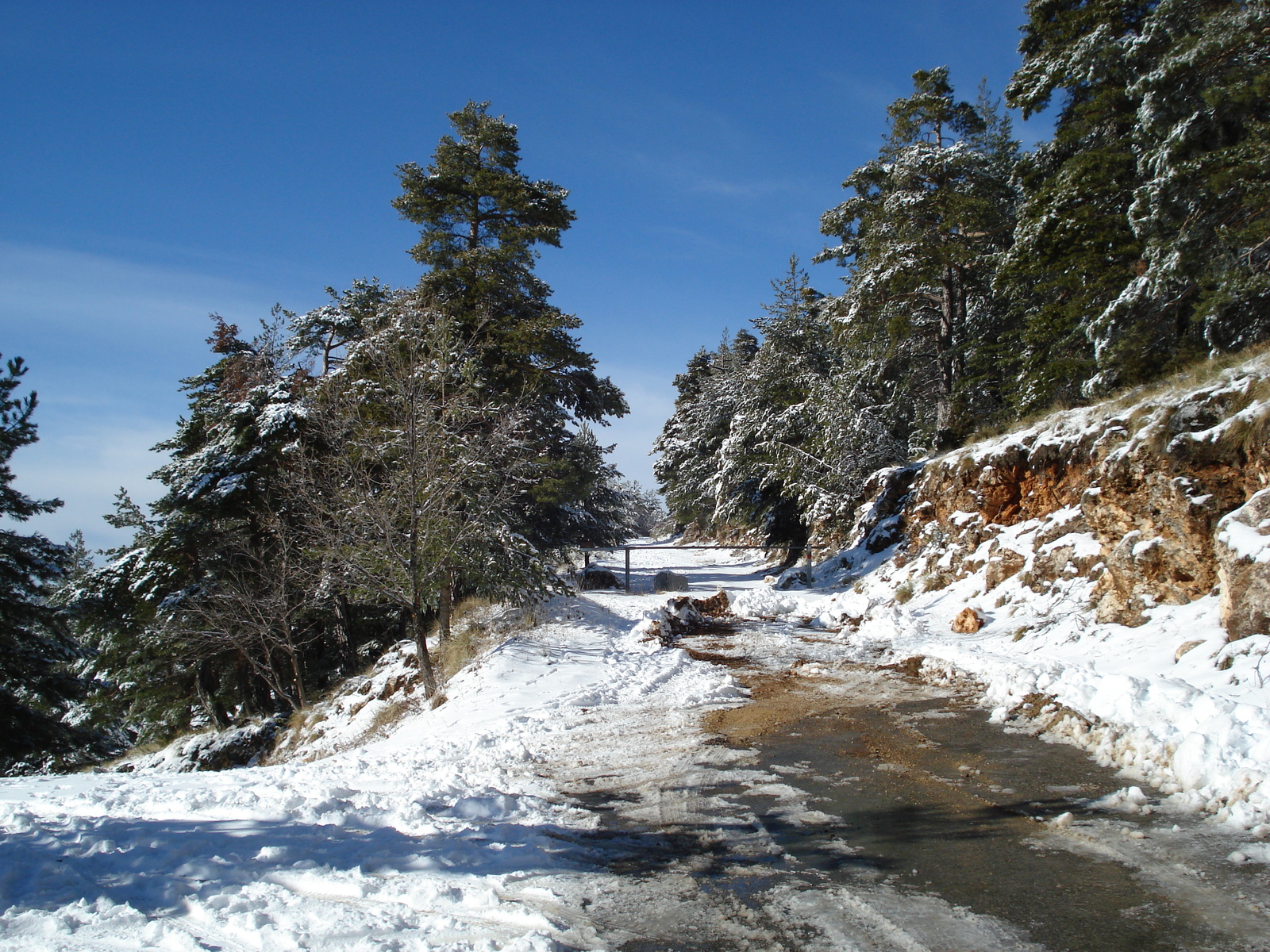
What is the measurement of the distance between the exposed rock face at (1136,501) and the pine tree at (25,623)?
19.7 metres

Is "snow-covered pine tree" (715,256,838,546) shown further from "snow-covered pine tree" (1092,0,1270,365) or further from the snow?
the snow

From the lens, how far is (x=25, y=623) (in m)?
15.3

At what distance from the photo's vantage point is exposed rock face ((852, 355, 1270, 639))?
8.58m

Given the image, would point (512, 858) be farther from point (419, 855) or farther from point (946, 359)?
point (946, 359)

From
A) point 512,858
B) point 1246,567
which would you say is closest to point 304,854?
point 512,858

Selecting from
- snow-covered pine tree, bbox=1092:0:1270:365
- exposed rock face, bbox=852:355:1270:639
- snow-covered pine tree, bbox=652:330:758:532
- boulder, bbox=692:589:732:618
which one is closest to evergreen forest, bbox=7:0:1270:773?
snow-covered pine tree, bbox=1092:0:1270:365

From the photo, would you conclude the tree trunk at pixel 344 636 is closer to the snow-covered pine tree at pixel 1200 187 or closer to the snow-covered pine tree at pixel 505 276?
the snow-covered pine tree at pixel 505 276

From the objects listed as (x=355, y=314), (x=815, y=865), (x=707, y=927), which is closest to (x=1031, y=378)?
(x=815, y=865)

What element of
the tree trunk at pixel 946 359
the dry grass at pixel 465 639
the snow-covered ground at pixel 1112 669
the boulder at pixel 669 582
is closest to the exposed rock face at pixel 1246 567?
the snow-covered ground at pixel 1112 669

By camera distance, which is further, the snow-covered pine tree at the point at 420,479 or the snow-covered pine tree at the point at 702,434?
the snow-covered pine tree at the point at 702,434

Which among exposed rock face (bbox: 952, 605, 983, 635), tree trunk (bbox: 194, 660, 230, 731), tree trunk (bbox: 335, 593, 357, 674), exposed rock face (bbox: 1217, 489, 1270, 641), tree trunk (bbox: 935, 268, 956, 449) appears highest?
tree trunk (bbox: 935, 268, 956, 449)

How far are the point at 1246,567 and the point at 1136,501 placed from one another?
3.60 metres

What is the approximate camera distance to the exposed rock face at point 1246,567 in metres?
7.31

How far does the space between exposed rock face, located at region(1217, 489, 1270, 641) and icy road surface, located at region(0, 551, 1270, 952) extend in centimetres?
281
